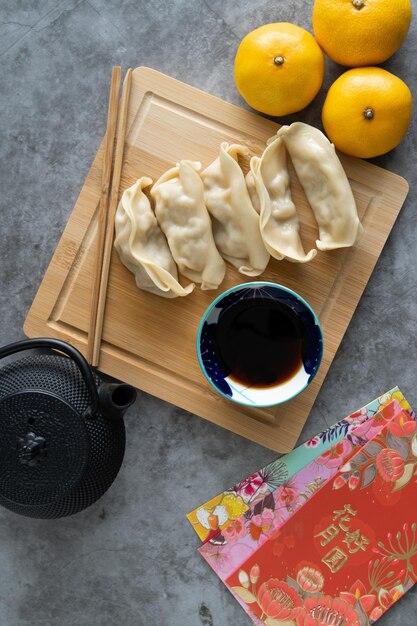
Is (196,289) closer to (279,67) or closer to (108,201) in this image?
(108,201)

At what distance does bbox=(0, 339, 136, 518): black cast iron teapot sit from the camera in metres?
1.14

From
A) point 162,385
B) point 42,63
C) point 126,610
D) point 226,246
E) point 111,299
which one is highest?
point 42,63

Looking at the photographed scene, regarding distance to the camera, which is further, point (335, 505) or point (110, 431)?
point (335, 505)

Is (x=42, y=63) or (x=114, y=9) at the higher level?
(x=114, y=9)

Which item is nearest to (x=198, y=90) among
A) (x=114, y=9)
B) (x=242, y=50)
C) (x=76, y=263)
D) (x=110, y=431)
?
(x=242, y=50)

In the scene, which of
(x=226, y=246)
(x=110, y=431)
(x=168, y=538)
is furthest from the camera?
(x=168, y=538)

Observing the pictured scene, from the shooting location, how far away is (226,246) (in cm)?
137

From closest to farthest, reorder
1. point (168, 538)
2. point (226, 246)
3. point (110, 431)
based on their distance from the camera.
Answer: point (110, 431) < point (226, 246) < point (168, 538)

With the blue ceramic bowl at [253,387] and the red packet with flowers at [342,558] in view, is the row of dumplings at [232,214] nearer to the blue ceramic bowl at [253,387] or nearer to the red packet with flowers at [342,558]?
the blue ceramic bowl at [253,387]

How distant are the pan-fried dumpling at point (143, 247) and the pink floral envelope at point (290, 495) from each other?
0.50 meters

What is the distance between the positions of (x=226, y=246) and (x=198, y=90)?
344mm

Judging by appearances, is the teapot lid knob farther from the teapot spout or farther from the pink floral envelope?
the pink floral envelope

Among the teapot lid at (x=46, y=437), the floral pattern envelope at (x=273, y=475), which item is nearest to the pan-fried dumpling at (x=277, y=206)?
the floral pattern envelope at (x=273, y=475)

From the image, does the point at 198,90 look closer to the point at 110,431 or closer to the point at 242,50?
the point at 242,50
